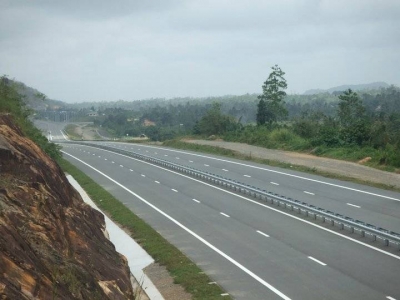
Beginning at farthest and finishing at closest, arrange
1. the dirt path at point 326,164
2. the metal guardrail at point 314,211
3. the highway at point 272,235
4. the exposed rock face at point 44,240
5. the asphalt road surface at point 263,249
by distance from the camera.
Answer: the dirt path at point 326,164
the metal guardrail at point 314,211
the highway at point 272,235
the asphalt road surface at point 263,249
the exposed rock face at point 44,240

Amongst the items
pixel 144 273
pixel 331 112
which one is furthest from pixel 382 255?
pixel 331 112

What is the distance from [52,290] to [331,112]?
135 metres

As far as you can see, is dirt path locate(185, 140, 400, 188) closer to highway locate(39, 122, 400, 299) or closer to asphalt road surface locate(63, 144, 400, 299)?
highway locate(39, 122, 400, 299)

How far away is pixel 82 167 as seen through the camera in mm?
56250

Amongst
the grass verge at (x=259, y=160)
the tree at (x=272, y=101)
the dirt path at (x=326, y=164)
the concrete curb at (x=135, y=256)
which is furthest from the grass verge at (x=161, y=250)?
the tree at (x=272, y=101)

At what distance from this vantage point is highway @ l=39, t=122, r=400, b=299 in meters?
17.1

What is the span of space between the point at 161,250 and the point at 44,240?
1017cm

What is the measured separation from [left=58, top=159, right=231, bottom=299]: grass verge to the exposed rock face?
2498 mm

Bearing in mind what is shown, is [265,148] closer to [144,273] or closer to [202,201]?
[202,201]

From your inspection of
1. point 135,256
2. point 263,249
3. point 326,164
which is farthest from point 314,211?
point 326,164

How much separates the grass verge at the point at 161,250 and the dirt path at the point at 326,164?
56.0 feet

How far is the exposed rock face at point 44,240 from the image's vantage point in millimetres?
9445

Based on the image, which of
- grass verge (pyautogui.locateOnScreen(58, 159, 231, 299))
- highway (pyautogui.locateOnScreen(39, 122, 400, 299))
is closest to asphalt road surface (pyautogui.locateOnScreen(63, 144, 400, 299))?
highway (pyautogui.locateOnScreen(39, 122, 400, 299))

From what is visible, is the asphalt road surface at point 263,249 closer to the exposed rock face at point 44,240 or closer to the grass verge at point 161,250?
the grass verge at point 161,250
